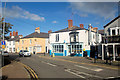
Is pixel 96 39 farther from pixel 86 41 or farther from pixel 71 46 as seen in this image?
pixel 71 46

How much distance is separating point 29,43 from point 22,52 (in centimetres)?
1267

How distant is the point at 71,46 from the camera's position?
95.5 ft

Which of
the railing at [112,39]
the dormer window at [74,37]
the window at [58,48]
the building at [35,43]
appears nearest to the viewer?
the railing at [112,39]

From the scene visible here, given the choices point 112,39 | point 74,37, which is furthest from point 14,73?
point 74,37

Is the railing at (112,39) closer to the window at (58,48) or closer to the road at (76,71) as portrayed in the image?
the road at (76,71)

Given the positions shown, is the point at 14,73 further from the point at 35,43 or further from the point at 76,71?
the point at 35,43

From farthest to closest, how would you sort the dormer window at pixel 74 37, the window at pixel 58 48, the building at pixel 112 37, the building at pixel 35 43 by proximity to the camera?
the building at pixel 35 43 → the window at pixel 58 48 → the dormer window at pixel 74 37 → the building at pixel 112 37

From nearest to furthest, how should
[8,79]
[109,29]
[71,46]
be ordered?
1. [8,79]
2. [109,29]
3. [71,46]

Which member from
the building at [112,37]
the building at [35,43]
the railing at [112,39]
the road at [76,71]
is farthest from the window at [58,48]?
the road at [76,71]

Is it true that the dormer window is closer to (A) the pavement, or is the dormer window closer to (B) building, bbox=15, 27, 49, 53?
(B) building, bbox=15, 27, 49, 53

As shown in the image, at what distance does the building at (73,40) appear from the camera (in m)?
26.6

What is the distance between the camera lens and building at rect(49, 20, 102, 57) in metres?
26.6

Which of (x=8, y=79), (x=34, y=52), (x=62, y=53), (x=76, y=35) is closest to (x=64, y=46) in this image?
(x=62, y=53)

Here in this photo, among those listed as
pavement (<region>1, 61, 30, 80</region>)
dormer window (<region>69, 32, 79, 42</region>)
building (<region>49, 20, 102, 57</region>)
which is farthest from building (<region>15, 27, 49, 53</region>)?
pavement (<region>1, 61, 30, 80</region>)
